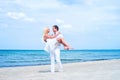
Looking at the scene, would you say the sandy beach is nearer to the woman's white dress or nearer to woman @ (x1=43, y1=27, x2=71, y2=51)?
the woman's white dress

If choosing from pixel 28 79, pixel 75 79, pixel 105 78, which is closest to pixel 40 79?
pixel 28 79

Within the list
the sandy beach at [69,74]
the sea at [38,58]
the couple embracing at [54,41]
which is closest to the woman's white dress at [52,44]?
the couple embracing at [54,41]

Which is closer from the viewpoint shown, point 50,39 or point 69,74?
point 69,74

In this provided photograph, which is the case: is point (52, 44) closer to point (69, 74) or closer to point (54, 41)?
point (54, 41)

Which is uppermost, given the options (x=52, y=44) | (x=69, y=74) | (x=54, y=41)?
(x=54, y=41)

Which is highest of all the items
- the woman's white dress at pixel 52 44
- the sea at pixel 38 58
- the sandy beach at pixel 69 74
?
the woman's white dress at pixel 52 44

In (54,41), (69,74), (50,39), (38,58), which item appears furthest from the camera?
(38,58)

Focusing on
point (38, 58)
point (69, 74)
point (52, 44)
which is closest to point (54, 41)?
point (52, 44)

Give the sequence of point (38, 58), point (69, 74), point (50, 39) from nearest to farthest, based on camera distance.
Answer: point (69, 74)
point (50, 39)
point (38, 58)

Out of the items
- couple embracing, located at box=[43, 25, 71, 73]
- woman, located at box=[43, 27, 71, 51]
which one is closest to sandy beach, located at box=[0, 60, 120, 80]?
couple embracing, located at box=[43, 25, 71, 73]

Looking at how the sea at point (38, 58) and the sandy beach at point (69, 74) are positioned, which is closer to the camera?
the sandy beach at point (69, 74)

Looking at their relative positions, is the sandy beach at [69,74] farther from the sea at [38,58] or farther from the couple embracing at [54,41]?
the sea at [38,58]

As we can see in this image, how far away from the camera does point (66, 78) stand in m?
10.9

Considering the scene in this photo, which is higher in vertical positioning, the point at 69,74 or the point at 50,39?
the point at 50,39
